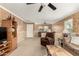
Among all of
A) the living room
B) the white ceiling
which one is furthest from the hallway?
the white ceiling

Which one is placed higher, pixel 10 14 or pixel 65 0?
pixel 10 14

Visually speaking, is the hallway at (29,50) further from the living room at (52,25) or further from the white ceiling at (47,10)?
the white ceiling at (47,10)

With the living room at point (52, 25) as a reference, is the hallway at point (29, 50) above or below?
below

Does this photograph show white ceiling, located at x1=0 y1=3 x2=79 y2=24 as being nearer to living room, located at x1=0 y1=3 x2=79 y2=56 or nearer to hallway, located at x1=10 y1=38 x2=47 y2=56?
living room, located at x1=0 y1=3 x2=79 y2=56

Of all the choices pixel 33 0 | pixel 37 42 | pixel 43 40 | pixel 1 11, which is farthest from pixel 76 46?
pixel 37 42

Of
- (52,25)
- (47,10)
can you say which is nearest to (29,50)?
(52,25)

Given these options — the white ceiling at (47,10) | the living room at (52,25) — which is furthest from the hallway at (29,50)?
the white ceiling at (47,10)

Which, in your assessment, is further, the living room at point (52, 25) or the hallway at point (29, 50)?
the hallway at point (29, 50)

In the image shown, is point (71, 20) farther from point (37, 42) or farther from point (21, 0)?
point (37, 42)

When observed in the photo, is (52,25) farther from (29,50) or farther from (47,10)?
(29,50)

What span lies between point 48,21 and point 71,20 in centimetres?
193

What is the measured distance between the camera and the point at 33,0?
1.16 m

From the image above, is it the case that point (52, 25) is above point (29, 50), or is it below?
above

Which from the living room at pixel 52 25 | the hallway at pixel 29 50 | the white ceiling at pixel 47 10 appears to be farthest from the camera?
the hallway at pixel 29 50
